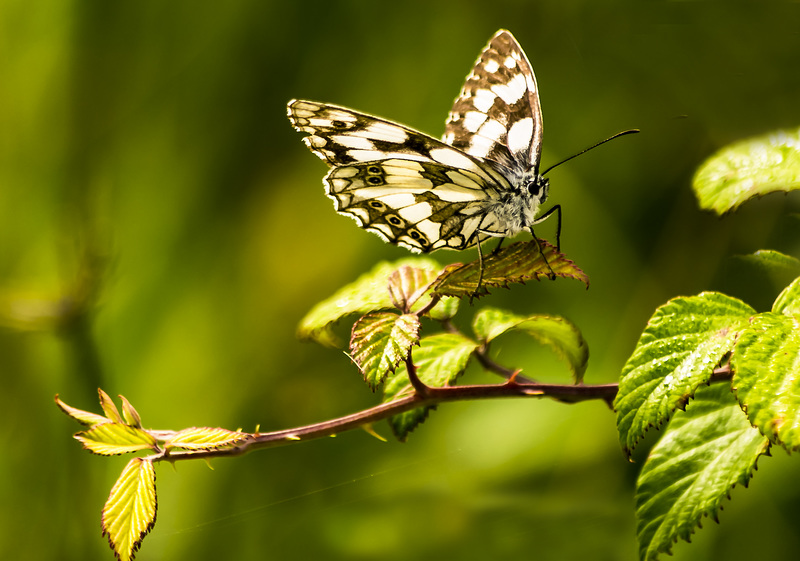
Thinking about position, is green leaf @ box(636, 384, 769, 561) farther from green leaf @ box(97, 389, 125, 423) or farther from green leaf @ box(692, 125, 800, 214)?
green leaf @ box(97, 389, 125, 423)

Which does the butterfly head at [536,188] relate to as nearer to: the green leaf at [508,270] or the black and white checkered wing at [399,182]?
the black and white checkered wing at [399,182]

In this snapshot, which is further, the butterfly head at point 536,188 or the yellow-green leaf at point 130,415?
the butterfly head at point 536,188

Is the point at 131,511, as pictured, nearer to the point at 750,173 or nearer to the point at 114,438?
the point at 114,438

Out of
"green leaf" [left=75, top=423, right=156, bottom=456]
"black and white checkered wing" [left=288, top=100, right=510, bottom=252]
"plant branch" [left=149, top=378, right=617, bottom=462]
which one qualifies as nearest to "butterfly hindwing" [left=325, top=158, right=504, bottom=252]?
"black and white checkered wing" [left=288, top=100, right=510, bottom=252]

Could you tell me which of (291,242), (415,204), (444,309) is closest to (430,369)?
(444,309)

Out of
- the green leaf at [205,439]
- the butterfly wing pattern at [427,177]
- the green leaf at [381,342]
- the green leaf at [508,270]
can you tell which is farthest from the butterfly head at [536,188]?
the green leaf at [205,439]

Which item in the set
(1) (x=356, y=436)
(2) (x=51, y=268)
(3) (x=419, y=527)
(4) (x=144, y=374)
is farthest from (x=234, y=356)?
(3) (x=419, y=527)

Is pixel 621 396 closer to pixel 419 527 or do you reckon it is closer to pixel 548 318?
pixel 548 318
